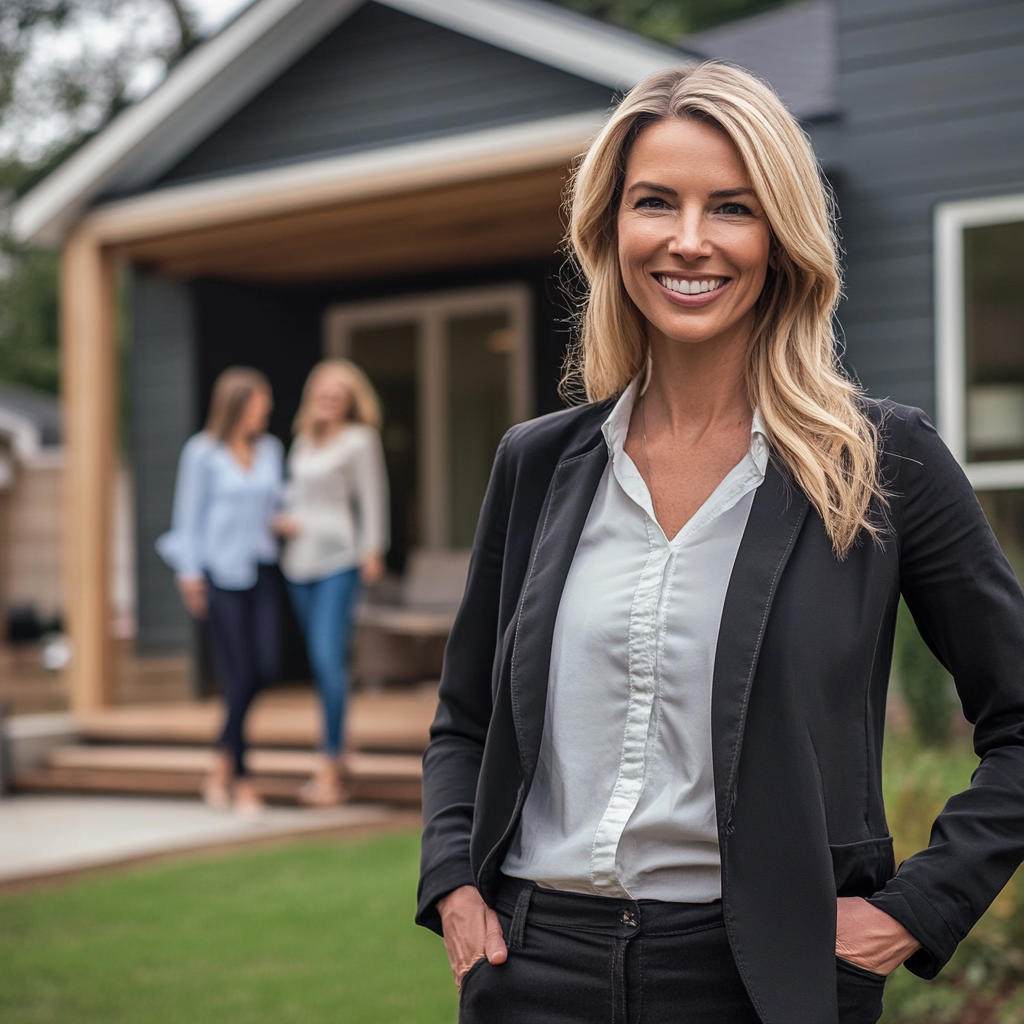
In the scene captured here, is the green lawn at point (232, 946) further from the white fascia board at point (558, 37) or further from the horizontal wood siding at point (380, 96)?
the horizontal wood siding at point (380, 96)

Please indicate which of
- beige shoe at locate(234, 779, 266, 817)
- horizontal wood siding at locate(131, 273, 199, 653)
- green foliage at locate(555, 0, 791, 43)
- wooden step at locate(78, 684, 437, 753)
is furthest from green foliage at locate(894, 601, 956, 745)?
green foliage at locate(555, 0, 791, 43)

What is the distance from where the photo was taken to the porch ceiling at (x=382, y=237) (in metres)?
8.66

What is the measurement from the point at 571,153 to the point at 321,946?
15.3ft

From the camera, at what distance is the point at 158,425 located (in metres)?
11.2

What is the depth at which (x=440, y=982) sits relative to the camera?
463cm

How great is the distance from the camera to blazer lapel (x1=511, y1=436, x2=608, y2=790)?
5.63 feet

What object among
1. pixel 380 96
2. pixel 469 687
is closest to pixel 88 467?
pixel 380 96

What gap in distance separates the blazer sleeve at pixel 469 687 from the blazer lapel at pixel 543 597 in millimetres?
120

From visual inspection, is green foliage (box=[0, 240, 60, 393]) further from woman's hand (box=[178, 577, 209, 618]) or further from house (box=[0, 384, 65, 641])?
woman's hand (box=[178, 577, 209, 618])

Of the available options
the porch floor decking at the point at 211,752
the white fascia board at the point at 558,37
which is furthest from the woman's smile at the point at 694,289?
the white fascia board at the point at 558,37

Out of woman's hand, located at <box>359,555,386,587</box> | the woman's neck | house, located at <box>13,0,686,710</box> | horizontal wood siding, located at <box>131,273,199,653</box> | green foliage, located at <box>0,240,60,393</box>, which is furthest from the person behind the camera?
green foliage, located at <box>0,240,60,393</box>

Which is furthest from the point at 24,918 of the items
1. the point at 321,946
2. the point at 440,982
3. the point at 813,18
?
the point at 813,18

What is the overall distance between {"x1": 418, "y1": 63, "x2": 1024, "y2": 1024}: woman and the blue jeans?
17.6 ft

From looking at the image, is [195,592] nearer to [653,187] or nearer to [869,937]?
[653,187]
